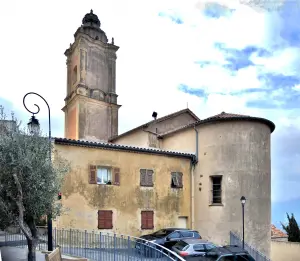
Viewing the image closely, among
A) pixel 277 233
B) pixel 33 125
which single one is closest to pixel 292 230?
pixel 277 233

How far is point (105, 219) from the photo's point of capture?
24.0m

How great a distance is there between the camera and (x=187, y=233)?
71.8 ft

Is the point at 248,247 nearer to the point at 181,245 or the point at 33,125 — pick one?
the point at 181,245

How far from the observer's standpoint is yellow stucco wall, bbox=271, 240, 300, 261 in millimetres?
31516

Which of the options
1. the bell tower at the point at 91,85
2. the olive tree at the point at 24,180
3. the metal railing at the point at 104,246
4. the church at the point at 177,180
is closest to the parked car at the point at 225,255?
the metal railing at the point at 104,246

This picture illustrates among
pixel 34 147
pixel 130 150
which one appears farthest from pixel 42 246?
pixel 130 150

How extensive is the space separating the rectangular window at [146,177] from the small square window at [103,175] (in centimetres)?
243

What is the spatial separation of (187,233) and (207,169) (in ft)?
23.9

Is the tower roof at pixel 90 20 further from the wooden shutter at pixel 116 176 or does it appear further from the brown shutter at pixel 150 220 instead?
the brown shutter at pixel 150 220

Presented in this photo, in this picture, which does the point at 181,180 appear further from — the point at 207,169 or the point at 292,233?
the point at 292,233

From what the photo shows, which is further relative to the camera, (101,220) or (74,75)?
(74,75)

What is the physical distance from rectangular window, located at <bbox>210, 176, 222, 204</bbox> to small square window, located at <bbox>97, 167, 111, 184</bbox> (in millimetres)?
7905

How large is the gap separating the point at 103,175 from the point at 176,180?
578cm

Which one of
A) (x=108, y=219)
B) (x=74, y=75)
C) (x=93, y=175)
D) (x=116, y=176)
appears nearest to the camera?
(x=93, y=175)
